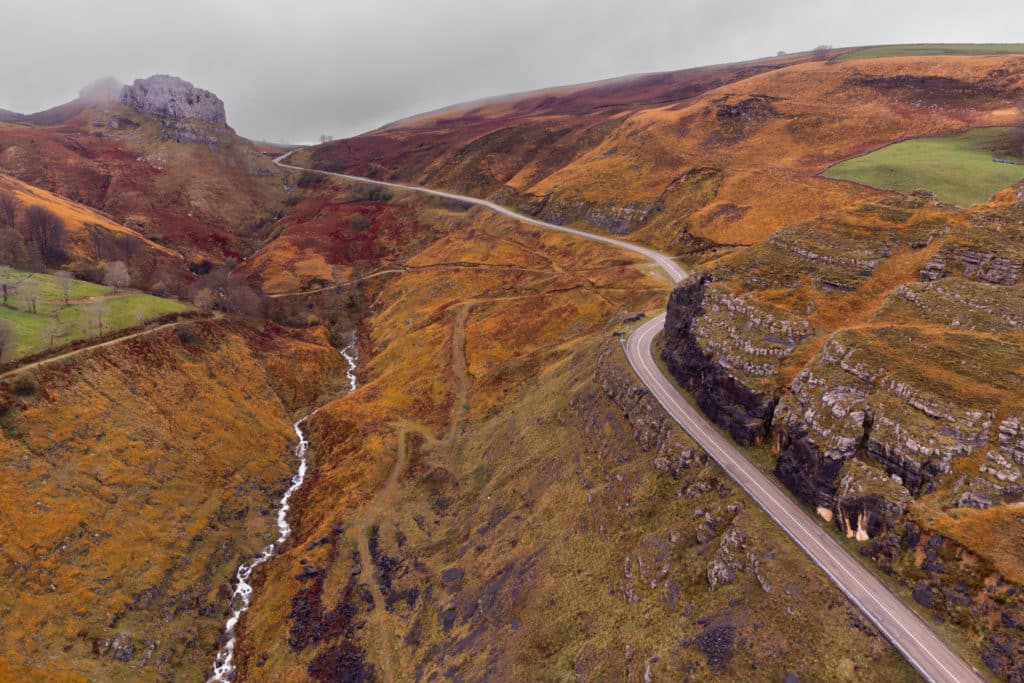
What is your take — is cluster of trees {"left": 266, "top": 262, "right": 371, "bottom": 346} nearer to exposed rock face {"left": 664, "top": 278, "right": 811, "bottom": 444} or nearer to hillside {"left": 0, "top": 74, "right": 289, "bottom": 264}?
hillside {"left": 0, "top": 74, "right": 289, "bottom": 264}

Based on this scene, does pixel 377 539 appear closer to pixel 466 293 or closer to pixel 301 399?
pixel 301 399

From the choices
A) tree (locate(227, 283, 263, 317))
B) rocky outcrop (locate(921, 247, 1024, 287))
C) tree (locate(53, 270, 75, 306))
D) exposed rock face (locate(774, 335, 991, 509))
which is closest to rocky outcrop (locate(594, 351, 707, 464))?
exposed rock face (locate(774, 335, 991, 509))

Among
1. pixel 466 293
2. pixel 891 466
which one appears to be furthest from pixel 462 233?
pixel 891 466

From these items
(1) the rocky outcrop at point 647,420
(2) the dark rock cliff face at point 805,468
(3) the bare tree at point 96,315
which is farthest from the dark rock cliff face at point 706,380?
(3) the bare tree at point 96,315

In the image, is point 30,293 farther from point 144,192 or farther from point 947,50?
point 947,50

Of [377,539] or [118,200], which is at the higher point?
[118,200]

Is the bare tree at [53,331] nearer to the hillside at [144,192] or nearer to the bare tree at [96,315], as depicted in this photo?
the bare tree at [96,315]
